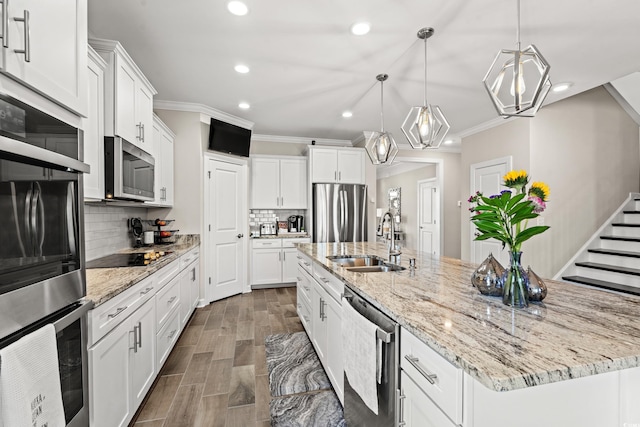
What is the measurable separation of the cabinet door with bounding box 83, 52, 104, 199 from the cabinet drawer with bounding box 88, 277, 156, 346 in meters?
0.69

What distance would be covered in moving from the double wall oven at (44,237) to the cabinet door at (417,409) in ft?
4.13

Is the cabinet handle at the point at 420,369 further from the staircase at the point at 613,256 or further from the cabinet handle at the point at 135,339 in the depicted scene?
the staircase at the point at 613,256

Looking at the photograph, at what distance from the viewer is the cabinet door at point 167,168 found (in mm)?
3342

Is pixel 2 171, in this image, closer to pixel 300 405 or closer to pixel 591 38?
pixel 300 405

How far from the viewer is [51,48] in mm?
1083

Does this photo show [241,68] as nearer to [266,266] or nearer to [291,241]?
[291,241]

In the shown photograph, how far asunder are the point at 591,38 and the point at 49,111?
3.59 metres

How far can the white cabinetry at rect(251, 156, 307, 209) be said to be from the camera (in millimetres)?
5008

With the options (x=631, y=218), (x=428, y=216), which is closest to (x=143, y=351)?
(x=631, y=218)

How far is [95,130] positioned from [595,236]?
586cm

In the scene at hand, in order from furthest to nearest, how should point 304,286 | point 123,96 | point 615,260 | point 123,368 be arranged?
point 615,260 → point 304,286 → point 123,96 → point 123,368

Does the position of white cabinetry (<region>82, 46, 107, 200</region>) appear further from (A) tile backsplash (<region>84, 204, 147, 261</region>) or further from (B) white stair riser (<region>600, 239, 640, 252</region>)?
(B) white stair riser (<region>600, 239, 640, 252</region>)

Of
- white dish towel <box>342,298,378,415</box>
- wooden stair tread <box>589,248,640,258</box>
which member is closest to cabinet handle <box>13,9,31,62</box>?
white dish towel <box>342,298,378,415</box>

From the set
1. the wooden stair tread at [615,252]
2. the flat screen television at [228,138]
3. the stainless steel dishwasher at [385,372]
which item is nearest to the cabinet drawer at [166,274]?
the stainless steel dishwasher at [385,372]
